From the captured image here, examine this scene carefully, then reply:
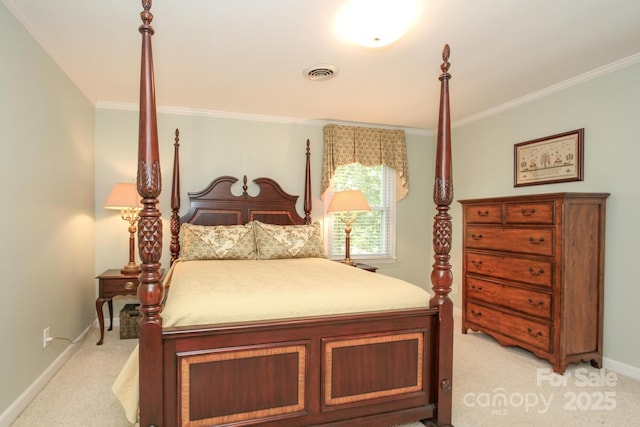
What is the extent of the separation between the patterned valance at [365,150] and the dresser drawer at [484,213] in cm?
118

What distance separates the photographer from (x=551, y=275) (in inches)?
114

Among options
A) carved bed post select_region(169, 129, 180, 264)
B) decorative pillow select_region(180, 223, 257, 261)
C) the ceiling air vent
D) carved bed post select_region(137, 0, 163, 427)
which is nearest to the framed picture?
the ceiling air vent

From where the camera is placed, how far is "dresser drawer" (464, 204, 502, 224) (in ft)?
11.1

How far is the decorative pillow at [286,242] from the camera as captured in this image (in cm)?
358

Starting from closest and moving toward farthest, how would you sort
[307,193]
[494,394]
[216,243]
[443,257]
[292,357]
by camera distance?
[292,357] < [443,257] < [494,394] < [216,243] < [307,193]

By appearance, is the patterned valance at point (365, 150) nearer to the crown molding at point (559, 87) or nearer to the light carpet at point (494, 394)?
the crown molding at point (559, 87)

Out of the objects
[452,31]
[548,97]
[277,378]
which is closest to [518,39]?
[452,31]

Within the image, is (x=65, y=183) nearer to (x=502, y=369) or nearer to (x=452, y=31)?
(x=452, y=31)

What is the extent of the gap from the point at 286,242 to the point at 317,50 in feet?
5.91

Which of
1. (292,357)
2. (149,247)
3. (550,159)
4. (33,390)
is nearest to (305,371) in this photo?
(292,357)

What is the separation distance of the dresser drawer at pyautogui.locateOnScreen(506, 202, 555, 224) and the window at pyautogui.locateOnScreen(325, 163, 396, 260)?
1796 mm

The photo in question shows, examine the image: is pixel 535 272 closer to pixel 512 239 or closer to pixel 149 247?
pixel 512 239

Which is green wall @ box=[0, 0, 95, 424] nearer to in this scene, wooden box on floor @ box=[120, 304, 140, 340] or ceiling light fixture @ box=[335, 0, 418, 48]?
wooden box on floor @ box=[120, 304, 140, 340]

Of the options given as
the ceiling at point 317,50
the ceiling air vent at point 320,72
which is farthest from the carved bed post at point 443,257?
the ceiling air vent at point 320,72
